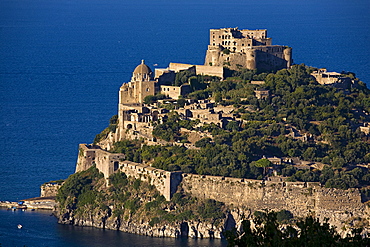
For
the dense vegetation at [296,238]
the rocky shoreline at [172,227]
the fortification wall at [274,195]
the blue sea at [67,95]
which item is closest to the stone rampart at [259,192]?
the fortification wall at [274,195]

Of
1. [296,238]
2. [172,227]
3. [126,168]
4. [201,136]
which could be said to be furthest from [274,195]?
[296,238]

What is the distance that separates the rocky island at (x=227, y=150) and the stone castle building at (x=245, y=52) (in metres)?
0.07

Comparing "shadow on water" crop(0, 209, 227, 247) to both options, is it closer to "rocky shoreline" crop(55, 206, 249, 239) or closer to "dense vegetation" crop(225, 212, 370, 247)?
"rocky shoreline" crop(55, 206, 249, 239)

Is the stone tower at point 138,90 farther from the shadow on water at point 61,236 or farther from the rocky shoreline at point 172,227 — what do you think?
the rocky shoreline at point 172,227

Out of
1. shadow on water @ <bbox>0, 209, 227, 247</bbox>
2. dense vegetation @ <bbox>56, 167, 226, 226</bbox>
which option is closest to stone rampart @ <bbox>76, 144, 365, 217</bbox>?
dense vegetation @ <bbox>56, 167, 226, 226</bbox>

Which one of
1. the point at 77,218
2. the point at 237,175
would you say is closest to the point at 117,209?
the point at 77,218

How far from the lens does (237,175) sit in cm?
7394

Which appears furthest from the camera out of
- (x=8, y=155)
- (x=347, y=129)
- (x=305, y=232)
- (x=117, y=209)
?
(x=8, y=155)

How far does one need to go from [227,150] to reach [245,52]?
15.0m

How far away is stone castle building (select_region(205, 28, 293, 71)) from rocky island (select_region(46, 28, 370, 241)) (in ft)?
0.24

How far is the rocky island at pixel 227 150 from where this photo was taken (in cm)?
7181

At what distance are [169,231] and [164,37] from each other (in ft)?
417

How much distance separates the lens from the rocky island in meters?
71.8

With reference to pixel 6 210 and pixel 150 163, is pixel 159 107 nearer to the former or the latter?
pixel 150 163
